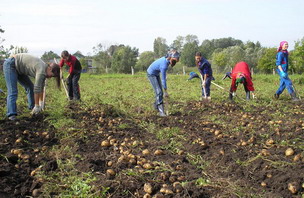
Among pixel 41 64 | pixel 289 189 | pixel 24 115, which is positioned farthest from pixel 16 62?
pixel 289 189

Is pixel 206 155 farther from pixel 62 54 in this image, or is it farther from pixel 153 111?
pixel 62 54

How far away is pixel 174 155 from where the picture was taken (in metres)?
3.41

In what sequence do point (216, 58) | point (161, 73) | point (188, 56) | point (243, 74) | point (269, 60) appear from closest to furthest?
point (161, 73), point (243, 74), point (269, 60), point (216, 58), point (188, 56)

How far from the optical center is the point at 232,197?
224cm

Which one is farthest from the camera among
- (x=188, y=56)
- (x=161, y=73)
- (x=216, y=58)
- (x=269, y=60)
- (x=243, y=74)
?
(x=188, y=56)

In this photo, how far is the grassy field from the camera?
2.43 meters

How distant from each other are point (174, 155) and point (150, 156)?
321 millimetres

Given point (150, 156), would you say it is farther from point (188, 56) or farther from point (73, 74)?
point (188, 56)

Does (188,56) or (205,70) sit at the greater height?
(188,56)

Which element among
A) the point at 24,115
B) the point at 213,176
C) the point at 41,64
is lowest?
the point at 213,176

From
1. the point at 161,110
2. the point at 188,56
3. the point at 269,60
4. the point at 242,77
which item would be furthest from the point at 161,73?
the point at 188,56

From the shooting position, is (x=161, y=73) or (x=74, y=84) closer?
(x=161, y=73)

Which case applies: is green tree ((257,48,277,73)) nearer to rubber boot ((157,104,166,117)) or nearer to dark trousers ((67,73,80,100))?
dark trousers ((67,73,80,100))

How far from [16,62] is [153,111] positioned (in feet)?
10.5
